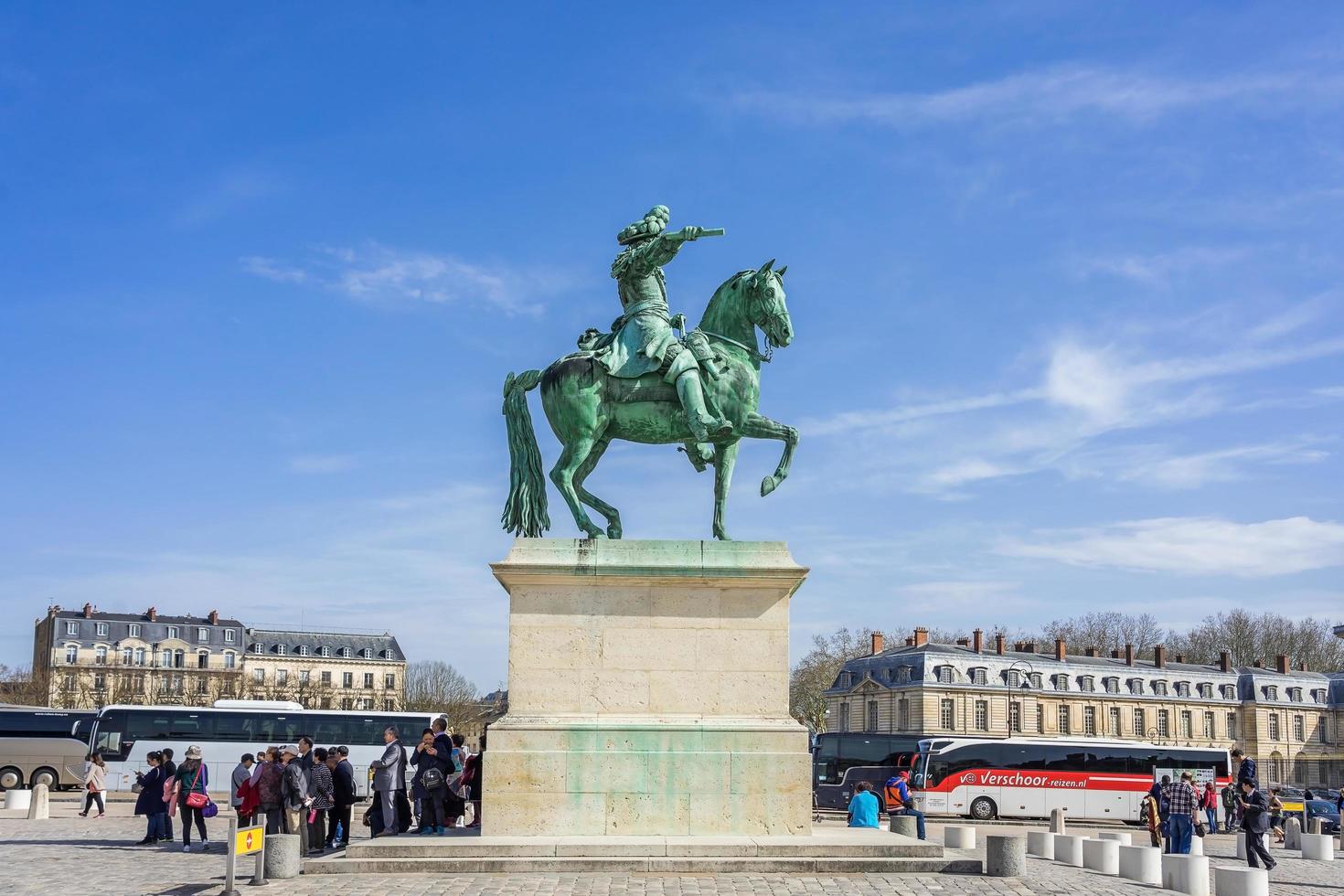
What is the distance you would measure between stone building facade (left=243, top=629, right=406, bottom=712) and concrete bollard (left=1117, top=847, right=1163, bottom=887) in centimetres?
11319

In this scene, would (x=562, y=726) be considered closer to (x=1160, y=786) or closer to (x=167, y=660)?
(x=1160, y=786)

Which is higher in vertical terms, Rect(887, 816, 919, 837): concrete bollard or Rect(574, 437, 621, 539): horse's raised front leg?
Rect(574, 437, 621, 539): horse's raised front leg

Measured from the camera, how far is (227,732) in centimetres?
4634

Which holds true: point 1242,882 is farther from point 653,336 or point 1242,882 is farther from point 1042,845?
point 653,336

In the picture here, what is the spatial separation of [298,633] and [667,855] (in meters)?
124

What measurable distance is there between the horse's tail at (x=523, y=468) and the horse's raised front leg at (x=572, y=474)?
0.53m

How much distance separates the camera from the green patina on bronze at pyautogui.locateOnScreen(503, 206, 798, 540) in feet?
58.6

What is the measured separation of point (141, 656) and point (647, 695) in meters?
120

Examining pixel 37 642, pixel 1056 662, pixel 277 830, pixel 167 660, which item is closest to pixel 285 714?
pixel 277 830

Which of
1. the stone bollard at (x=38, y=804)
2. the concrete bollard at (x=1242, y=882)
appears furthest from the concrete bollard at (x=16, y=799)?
the concrete bollard at (x=1242, y=882)

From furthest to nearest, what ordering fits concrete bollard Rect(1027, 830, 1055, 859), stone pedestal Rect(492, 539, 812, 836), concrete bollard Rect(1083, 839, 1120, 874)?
concrete bollard Rect(1027, 830, 1055, 859)
concrete bollard Rect(1083, 839, 1120, 874)
stone pedestal Rect(492, 539, 812, 836)

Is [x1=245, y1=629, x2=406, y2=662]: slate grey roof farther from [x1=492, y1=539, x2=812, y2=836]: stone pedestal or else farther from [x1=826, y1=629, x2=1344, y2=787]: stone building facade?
[x1=492, y1=539, x2=812, y2=836]: stone pedestal

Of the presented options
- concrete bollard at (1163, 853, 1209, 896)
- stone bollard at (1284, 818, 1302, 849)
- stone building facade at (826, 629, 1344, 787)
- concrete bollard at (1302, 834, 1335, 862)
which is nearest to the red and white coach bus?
stone bollard at (1284, 818, 1302, 849)

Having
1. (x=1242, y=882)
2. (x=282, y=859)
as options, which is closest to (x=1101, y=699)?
(x=1242, y=882)
